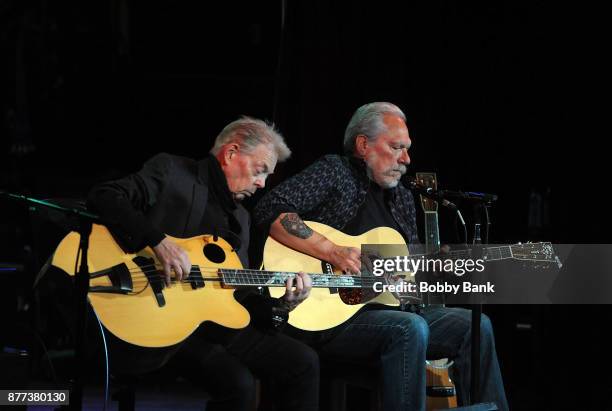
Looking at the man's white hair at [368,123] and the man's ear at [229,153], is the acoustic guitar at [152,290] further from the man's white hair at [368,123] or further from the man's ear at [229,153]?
the man's white hair at [368,123]

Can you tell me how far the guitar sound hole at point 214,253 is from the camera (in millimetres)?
3414

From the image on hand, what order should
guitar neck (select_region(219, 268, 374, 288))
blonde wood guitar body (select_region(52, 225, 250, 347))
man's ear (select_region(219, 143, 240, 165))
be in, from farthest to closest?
man's ear (select_region(219, 143, 240, 165))
guitar neck (select_region(219, 268, 374, 288))
blonde wood guitar body (select_region(52, 225, 250, 347))

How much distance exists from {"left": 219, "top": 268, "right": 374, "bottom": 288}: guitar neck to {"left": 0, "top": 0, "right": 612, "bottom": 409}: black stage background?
0.73 meters

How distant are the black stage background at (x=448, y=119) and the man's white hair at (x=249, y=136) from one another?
0.88m

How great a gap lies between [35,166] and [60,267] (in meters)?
5.63

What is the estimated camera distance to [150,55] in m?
9.49

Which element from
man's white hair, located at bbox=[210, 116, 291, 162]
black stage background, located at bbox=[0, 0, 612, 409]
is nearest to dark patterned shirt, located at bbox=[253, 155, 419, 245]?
man's white hair, located at bbox=[210, 116, 291, 162]

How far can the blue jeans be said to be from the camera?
3.50 m

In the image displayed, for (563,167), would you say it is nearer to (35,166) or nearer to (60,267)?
(60,267)

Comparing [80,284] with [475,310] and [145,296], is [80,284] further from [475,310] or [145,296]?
[475,310]

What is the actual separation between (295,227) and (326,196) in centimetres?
27

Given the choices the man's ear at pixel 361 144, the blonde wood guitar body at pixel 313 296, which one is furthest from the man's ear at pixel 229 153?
the man's ear at pixel 361 144

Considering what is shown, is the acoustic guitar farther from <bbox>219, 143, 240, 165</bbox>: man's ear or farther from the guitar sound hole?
<bbox>219, 143, 240, 165</bbox>: man's ear

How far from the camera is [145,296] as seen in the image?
10.3 ft
